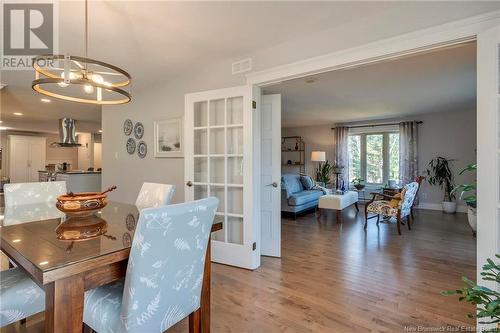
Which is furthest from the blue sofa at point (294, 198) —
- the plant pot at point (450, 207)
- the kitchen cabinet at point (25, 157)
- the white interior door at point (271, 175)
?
the kitchen cabinet at point (25, 157)

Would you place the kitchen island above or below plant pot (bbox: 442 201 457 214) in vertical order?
above

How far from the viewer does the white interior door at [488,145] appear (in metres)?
1.54

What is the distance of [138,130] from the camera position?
4039mm

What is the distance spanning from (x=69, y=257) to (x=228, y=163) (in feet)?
6.51

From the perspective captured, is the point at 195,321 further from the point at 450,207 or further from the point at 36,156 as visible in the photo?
the point at 36,156

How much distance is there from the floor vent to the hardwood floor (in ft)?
7.16

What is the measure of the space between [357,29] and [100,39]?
233 centimetres

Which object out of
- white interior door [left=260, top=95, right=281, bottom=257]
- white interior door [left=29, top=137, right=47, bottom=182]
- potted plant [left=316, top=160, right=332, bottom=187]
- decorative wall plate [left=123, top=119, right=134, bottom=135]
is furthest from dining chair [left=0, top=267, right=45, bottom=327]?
white interior door [left=29, top=137, right=47, bottom=182]

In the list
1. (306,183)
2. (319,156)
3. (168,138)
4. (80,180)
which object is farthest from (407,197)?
(80,180)

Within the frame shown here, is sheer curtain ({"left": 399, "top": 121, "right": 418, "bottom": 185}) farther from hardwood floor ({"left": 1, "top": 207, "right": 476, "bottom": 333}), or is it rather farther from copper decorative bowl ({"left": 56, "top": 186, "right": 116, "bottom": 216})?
copper decorative bowl ({"left": 56, "top": 186, "right": 116, "bottom": 216})

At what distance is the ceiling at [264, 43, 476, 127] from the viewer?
123 inches

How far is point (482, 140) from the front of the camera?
1603mm

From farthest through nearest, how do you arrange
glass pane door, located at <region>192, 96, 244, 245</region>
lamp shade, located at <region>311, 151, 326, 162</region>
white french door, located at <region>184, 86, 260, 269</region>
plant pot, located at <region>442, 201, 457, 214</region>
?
lamp shade, located at <region>311, 151, 326, 162</region> → plant pot, located at <region>442, 201, 457, 214</region> → glass pane door, located at <region>192, 96, 244, 245</region> → white french door, located at <region>184, 86, 260, 269</region>

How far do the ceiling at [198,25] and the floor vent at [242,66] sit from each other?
63 mm
